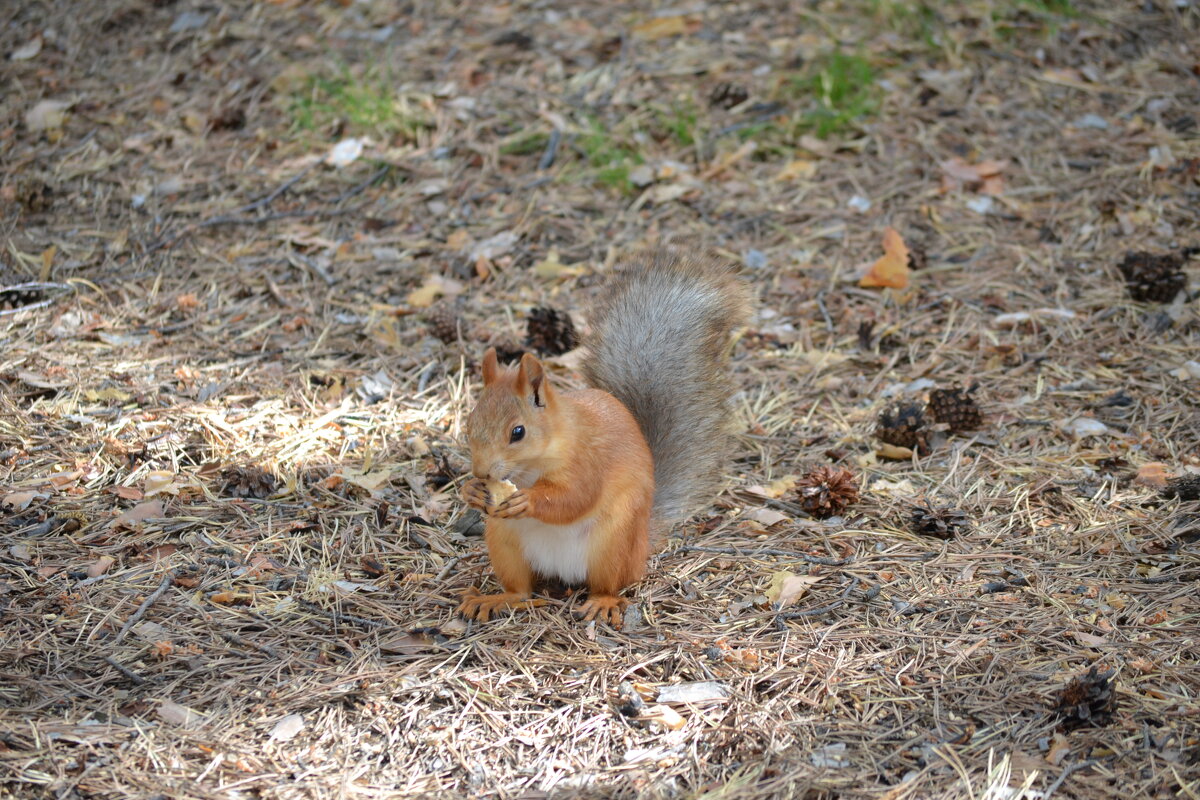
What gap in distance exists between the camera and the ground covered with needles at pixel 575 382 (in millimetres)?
1675

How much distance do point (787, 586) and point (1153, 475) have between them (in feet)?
2.90

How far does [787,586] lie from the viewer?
2.05m

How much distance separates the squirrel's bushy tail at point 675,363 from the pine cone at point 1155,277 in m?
1.27

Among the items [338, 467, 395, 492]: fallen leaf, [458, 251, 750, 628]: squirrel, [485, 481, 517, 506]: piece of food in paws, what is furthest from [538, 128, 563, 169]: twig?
[485, 481, 517, 506]: piece of food in paws

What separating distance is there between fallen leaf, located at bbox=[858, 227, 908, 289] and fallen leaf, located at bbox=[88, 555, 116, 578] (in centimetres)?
212

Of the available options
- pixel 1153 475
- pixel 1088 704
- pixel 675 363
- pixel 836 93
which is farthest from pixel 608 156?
pixel 1088 704

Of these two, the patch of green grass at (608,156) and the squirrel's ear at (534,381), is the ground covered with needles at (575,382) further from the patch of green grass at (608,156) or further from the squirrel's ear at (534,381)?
the squirrel's ear at (534,381)

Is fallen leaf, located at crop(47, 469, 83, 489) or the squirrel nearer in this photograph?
the squirrel

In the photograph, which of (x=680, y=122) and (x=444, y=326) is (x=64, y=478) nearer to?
(x=444, y=326)

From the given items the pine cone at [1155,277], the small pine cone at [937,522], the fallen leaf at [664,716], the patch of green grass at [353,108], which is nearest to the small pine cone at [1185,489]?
the small pine cone at [937,522]

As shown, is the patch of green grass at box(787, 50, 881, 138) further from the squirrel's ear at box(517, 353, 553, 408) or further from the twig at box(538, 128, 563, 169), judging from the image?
the squirrel's ear at box(517, 353, 553, 408)

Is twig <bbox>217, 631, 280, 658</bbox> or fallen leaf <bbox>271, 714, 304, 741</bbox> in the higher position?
fallen leaf <bbox>271, 714, 304, 741</bbox>

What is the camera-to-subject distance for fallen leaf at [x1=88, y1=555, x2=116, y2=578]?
2008 mm

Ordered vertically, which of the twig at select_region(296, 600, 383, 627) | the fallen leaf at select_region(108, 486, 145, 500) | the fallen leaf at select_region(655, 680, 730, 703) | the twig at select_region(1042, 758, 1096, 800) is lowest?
the fallen leaf at select_region(655, 680, 730, 703)
